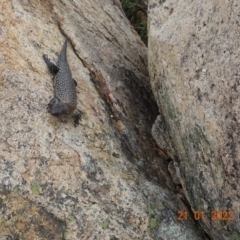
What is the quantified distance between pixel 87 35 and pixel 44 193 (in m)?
3.09

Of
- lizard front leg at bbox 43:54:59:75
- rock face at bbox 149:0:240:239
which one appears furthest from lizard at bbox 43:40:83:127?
rock face at bbox 149:0:240:239

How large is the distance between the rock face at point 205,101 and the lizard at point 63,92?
3.72 ft

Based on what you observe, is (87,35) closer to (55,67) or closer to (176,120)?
(55,67)

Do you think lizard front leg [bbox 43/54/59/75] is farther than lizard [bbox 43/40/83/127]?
Yes

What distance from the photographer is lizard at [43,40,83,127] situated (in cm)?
542

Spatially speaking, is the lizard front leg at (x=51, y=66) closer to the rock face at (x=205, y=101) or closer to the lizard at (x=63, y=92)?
the lizard at (x=63, y=92)

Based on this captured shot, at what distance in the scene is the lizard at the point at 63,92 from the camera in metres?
5.42

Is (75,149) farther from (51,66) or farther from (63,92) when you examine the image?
(51,66)

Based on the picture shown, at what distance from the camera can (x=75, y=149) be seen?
5.27 metres

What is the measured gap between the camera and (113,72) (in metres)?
6.72
